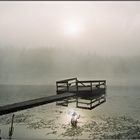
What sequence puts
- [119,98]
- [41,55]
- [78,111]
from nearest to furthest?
[41,55]
[78,111]
[119,98]

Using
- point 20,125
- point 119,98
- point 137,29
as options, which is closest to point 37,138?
point 20,125

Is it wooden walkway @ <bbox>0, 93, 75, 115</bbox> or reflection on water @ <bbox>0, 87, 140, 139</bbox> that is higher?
wooden walkway @ <bbox>0, 93, 75, 115</bbox>

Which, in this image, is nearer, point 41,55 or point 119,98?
point 41,55

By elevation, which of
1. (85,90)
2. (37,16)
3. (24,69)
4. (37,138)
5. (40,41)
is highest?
(37,16)

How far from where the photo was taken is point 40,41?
30.4 feet

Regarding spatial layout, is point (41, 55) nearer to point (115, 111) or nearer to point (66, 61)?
point (66, 61)

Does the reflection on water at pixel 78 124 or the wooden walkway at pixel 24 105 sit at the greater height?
the wooden walkway at pixel 24 105

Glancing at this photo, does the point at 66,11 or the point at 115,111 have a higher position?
the point at 66,11

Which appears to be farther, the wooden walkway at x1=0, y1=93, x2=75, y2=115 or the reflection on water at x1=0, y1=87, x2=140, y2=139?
the reflection on water at x1=0, y1=87, x2=140, y2=139

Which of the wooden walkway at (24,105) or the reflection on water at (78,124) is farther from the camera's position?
the reflection on water at (78,124)

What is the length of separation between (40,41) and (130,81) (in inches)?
123

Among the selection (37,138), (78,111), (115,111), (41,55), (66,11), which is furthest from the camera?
(115,111)

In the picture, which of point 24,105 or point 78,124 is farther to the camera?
point 78,124

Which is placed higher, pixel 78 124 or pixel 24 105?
pixel 24 105
